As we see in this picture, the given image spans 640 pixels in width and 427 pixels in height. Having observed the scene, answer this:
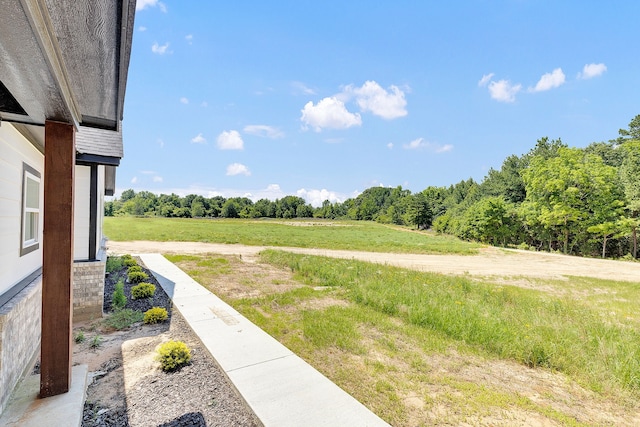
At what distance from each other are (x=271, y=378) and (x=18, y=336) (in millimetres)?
2696

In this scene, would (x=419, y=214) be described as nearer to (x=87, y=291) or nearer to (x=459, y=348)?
(x=459, y=348)

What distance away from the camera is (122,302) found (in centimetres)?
550

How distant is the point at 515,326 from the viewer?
15.8 ft

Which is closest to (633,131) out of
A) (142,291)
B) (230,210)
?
(142,291)

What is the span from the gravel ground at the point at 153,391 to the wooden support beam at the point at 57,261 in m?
0.46

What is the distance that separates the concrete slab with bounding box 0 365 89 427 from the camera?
2.30 meters

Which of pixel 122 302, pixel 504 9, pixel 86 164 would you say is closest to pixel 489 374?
pixel 122 302

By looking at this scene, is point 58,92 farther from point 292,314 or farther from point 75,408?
point 292,314

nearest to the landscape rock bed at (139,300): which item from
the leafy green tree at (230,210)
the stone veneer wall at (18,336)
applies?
the stone veneer wall at (18,336)

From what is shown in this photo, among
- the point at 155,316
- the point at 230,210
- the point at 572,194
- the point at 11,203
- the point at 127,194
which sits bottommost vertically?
the point at 155,316

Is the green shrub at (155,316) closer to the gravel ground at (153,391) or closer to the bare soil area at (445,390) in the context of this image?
the bare soil area at (445,390)

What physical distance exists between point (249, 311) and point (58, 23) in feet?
16.4

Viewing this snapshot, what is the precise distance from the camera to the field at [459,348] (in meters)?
2.86

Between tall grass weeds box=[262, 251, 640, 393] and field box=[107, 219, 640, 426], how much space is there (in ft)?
0.06
